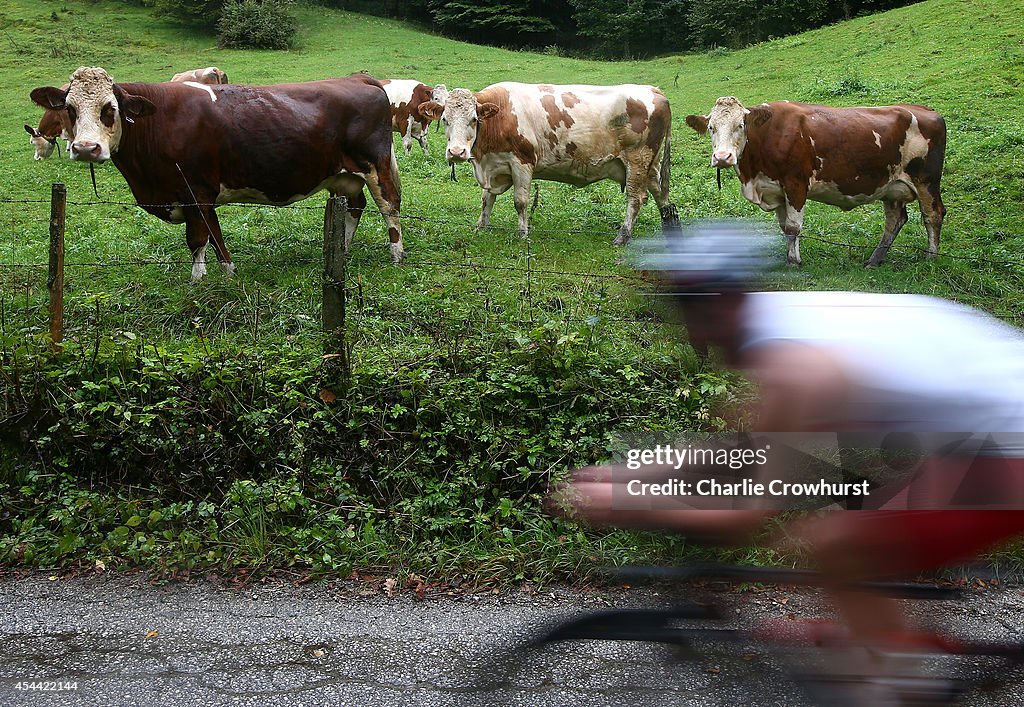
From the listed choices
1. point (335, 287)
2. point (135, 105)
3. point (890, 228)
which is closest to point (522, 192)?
point (890, 228)

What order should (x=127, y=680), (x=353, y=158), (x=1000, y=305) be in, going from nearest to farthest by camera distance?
(x=127, y=680) → (x=1000, y=305) → (x=353, y=158)

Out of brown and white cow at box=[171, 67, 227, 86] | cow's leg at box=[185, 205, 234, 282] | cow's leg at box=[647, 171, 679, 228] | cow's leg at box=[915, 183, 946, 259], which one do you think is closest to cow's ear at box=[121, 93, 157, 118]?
cow's leg at box=[185, 205, 234, 282]

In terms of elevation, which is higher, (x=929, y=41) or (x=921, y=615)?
(x=929, y=41)

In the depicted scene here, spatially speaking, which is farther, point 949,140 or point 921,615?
point 949,140

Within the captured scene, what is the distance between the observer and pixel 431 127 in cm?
1906

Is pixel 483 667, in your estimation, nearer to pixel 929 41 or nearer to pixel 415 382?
pixel 415 382

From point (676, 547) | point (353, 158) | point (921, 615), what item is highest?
point (353, 158)

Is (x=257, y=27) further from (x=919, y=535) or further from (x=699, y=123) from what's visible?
(x=919, y=535)

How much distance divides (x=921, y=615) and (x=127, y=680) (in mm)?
3518

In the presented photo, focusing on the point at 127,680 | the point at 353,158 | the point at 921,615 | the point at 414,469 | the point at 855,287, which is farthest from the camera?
the point at 353,158

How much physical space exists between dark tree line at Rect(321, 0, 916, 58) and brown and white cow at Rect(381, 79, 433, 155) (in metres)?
22.1

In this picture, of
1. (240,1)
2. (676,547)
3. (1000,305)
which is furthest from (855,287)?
(240,1)

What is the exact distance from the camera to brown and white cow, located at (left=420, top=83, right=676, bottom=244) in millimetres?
11016

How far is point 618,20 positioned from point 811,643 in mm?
39220
